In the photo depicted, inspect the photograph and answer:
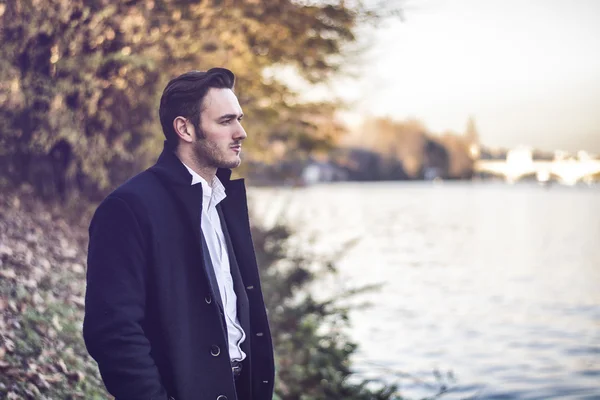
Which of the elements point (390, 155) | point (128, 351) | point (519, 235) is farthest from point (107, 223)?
point (390, 155)

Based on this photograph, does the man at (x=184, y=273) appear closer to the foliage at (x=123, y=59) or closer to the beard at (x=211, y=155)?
the beard at (x=211, y=155)

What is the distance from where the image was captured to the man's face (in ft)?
9.76

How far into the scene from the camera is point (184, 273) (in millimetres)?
2816

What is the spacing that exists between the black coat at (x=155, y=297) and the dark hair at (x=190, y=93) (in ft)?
0.59

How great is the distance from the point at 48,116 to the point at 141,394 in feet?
22.3

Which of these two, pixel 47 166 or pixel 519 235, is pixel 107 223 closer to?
pixel 47 166

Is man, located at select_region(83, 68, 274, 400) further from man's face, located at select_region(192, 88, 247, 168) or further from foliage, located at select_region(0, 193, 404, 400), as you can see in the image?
foliage, located at select_region(0, 193, 404, 400)

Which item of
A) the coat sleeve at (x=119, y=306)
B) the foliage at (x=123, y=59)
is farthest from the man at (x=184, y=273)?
the foliage at (x=123, y=59)

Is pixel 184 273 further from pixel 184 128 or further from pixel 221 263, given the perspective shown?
pixel 184 128

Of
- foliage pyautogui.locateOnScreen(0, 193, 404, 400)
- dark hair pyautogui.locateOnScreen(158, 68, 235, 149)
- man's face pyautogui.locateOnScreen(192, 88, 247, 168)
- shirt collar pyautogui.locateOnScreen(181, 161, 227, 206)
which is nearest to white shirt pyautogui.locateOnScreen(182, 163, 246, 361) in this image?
shirt collar pyautogui.locateOnScreen(181, 161, 227, 206)

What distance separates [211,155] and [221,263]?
0.47 m

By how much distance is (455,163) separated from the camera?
14188 cm

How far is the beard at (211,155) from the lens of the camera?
118 inches

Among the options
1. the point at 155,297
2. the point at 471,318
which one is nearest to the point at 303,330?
the point at 155,297
